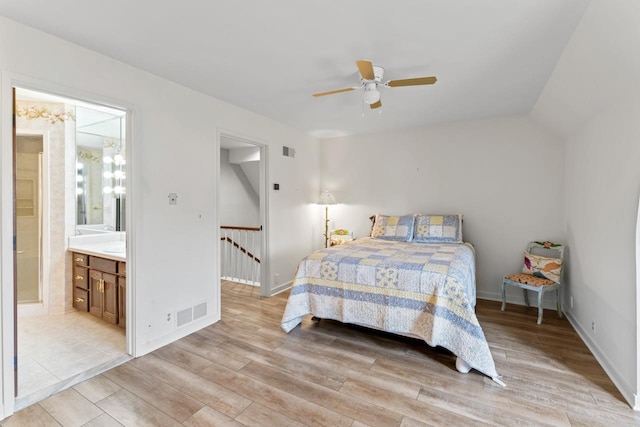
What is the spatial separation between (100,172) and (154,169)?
2.02 m

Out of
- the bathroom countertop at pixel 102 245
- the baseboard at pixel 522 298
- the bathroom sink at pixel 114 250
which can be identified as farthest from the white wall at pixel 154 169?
the baseboard at pixel 522 298

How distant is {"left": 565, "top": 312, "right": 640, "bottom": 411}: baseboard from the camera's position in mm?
1879

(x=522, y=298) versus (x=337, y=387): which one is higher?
(x=522, y=298)

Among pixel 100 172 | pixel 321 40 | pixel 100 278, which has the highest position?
pixel 321 40

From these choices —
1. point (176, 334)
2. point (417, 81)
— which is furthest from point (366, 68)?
point (176, 334)

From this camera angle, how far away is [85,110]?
3.58m

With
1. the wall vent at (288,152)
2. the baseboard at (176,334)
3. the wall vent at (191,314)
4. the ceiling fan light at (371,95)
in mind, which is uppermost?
the ceiling fan light at (371,95)

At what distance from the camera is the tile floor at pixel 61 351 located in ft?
7.07

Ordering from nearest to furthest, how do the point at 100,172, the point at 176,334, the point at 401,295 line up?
the point at 401,295 < the point at 176,334 < the point at 100,172

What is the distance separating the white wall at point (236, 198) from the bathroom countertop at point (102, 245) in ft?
8.34

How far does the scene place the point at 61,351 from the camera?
8.49 feet

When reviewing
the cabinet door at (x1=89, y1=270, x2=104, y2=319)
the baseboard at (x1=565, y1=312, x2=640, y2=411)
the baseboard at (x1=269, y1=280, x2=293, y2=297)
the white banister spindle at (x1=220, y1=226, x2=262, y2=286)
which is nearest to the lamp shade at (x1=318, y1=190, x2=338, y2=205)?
the white banister spindle at (x1=220, y1=226, x2=262, y2=286)

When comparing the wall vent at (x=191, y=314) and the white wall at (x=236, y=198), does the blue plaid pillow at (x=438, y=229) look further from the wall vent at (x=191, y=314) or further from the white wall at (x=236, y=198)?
the white wall at (x=236, y=198)

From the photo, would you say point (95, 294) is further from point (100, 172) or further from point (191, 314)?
point (100, 172)
